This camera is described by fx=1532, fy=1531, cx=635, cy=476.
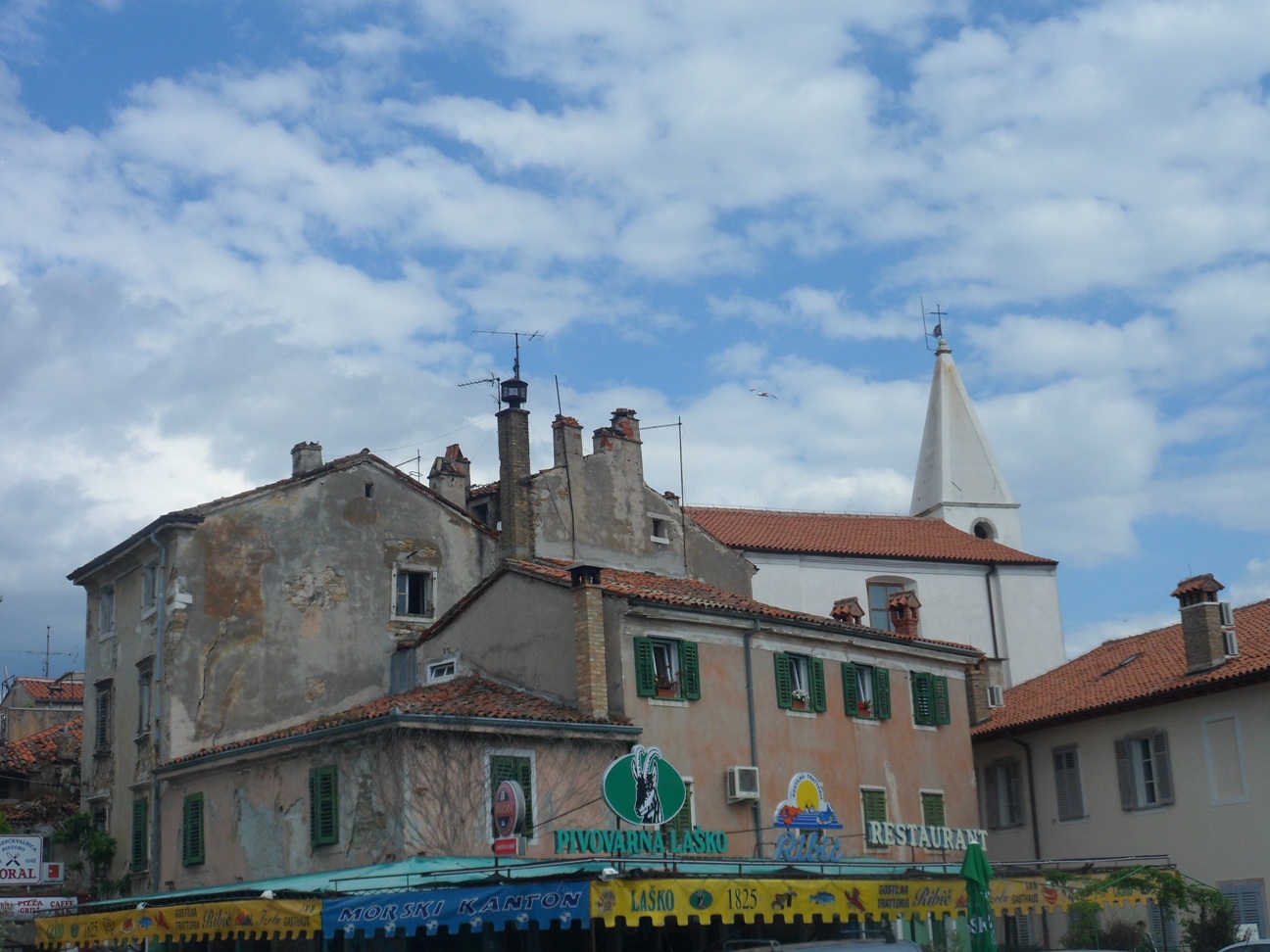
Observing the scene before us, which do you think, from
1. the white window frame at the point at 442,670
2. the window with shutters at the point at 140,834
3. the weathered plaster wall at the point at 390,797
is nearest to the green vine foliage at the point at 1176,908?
the weathered plaster wall at the point at 390,797

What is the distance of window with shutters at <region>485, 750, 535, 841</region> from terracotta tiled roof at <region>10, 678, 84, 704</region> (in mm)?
38164

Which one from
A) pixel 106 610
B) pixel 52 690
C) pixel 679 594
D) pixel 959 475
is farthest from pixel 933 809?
pixel 52 690

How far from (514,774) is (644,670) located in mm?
3589

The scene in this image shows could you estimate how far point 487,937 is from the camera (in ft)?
79.0

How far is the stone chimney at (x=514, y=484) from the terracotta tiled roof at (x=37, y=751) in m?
15.1

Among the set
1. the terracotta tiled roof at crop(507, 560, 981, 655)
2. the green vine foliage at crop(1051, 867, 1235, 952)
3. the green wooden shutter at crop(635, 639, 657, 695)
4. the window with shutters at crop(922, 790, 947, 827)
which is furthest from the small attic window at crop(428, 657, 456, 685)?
the green vine foliage at crop(1051, 867, 1235, 952)

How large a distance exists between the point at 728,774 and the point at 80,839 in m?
16.2

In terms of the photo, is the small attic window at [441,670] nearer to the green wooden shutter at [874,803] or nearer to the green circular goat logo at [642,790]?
the green circular goat logo at [642,790]

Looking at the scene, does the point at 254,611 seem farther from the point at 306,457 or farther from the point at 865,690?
the point at 865,690

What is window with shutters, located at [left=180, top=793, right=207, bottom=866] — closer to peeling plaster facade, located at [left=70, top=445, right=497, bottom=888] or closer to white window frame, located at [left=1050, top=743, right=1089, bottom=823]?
peeling plaster facade, located at [left=70, top=445, right=497, bottom=888]

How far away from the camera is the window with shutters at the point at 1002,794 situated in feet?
122

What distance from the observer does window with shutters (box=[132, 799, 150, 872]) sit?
32375 millimetres

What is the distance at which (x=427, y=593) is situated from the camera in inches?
1454

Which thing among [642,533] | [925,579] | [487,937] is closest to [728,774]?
[487,937]
